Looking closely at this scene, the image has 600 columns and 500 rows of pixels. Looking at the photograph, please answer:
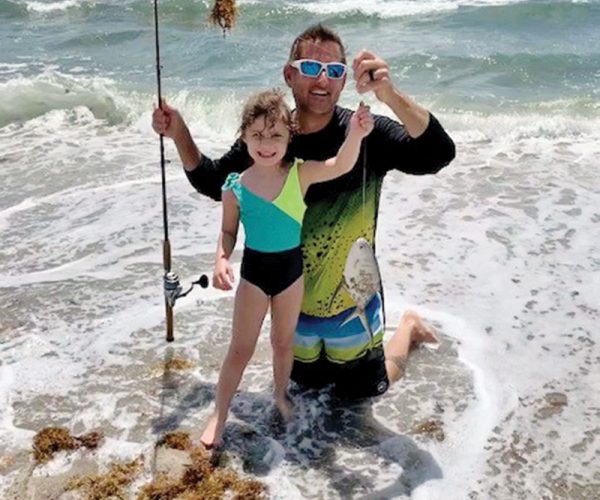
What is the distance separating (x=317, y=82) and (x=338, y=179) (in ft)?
1.69

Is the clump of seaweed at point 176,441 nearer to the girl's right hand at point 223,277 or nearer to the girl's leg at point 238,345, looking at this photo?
the girl's leg at point 238,345

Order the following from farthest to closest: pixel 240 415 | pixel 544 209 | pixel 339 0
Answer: pixel 339 0, pixel 544 209, pixel 240 415

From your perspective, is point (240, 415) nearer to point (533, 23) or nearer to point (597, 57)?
point (597, 57)

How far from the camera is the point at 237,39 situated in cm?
1764

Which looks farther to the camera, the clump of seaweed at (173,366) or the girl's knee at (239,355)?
the clump of seaweed at (173,366)

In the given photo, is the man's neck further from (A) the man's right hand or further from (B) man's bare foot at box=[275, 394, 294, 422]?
(B) man's bare foot at box=[275, 394, 294, 422]

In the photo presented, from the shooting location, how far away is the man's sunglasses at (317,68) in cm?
367

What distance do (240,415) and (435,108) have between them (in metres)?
8.67

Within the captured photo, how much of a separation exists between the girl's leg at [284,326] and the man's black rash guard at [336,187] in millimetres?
201

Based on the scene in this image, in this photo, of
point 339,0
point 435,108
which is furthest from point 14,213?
point 339,0

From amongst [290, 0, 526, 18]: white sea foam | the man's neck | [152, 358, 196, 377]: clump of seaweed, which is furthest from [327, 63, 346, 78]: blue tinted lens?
[290, 0, 526, 18]: white sea foam

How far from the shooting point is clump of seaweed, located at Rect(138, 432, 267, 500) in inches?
146

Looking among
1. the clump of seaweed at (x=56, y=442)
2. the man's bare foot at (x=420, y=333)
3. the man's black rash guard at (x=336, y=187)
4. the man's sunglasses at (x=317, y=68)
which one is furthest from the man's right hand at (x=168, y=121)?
the man's bare foot at (x=420, y=333)

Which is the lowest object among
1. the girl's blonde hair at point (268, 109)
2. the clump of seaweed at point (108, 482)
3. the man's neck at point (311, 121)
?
the clump of seaweed at point (108, 482)
